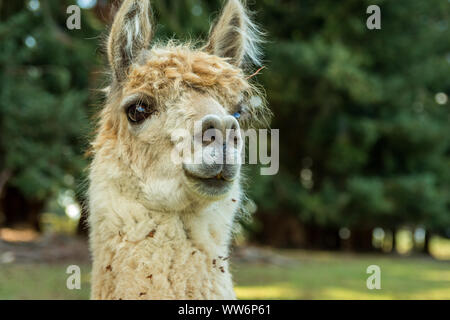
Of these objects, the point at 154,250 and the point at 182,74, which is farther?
the point at 182,74

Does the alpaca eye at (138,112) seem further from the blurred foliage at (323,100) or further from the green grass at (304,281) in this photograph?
the blurred foliage at (323,100)

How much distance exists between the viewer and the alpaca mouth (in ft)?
7.77

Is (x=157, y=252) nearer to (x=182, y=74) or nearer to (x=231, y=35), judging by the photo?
(x=182, y=74)

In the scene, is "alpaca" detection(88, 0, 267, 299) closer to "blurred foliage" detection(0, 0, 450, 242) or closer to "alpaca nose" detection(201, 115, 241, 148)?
"alpaca nose" detection(201, 115, 241, 148)

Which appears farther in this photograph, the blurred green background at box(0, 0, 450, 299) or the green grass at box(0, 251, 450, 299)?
the blurred green background at box(0, 0, 450, 299)

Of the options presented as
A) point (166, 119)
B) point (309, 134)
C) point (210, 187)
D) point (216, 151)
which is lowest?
point (210, 187)

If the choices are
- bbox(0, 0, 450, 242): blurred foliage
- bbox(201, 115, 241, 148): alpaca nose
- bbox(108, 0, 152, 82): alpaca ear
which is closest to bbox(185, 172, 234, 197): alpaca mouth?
bbox(201, 115, 241, 148): alpaca nose

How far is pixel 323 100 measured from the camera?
14.2 metres

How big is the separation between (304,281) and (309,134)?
22.8 feet

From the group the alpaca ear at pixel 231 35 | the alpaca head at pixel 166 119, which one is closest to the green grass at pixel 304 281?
the alpaca head at pixel 166 119

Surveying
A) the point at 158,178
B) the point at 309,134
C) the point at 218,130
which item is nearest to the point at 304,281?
the point at 309,134

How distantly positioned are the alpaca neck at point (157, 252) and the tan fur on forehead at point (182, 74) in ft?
2.08

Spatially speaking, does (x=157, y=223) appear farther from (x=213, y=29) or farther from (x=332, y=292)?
(x=332, y=292)

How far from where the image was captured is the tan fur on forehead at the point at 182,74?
2.61m
